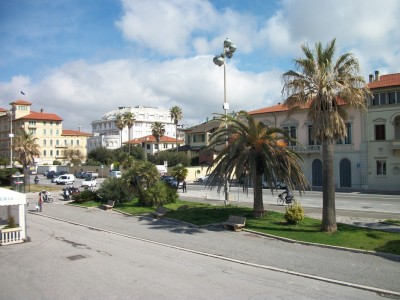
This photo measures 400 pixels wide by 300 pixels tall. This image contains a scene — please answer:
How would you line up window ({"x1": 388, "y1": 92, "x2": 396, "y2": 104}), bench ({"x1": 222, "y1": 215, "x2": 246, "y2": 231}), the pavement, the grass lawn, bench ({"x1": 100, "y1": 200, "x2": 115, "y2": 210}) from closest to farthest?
the pavement < the grass lawn < bench ({"x1": 222, "y1": 215, "x2": 246, "y2": 231}) < bench ({"x1": 100, "y1": 200, "x2": 115, "y2": 210}) < window ({"x1": 388, "y1": 92, "x2": 396, "y2": 104})

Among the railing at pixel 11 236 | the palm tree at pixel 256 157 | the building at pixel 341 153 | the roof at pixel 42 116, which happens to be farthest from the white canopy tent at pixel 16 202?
the roof at pixel 42 116

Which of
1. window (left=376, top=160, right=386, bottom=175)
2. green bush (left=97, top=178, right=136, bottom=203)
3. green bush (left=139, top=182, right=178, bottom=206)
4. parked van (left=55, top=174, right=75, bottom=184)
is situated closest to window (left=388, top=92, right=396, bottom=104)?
window (left=376, top=160, right=386, bottom=175)

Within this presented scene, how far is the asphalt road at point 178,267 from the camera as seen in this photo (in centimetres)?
1009

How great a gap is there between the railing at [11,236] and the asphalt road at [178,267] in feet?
1.81

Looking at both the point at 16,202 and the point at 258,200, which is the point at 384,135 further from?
the point at 16,202

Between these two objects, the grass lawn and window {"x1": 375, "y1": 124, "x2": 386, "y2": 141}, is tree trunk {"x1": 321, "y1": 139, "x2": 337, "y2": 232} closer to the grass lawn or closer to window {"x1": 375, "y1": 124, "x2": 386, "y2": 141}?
the grass lawn

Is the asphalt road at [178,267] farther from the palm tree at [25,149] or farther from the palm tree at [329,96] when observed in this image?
the palm tree at [25,149]

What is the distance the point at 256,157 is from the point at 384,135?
25872 millimetres

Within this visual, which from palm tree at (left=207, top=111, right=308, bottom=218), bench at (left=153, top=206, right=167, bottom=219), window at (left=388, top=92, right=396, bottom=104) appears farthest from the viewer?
window at (left=388, top=92, right=396, bottom=104)

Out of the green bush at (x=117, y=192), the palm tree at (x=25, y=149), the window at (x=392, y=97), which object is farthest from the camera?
the palm tree at (x=25, y=149)

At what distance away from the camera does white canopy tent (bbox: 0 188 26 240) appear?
16719 mm

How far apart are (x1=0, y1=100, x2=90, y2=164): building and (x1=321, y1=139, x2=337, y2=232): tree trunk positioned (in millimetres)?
102964

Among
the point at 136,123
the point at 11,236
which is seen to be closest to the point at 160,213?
the point at 11,236

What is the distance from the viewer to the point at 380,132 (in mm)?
40250
